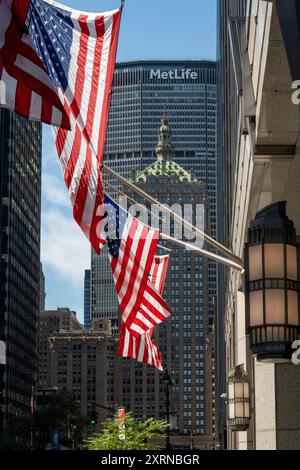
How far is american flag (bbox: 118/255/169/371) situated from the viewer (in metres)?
20.4

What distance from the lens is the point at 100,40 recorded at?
498 inches

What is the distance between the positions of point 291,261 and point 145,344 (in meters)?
13.2

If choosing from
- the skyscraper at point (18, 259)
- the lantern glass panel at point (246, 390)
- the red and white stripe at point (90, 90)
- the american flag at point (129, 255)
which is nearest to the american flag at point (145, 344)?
the lantern glass panel at point (246, 390)

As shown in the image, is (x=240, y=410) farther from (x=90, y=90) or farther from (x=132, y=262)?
(x=90, y=90)

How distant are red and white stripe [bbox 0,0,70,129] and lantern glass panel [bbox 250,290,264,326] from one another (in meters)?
2.83

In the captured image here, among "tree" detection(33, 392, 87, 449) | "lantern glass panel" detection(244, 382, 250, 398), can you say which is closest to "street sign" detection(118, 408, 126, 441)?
"lantern glass panel" detection(244, 382, 250, 398)

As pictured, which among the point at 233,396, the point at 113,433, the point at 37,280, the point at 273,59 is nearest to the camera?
the point at 273,59

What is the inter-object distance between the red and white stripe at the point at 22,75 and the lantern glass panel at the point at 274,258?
275cm

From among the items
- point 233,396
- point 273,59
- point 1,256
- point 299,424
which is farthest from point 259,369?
point 1,256

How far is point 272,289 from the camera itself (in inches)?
320

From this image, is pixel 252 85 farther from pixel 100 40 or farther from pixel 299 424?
pixel 299 424
